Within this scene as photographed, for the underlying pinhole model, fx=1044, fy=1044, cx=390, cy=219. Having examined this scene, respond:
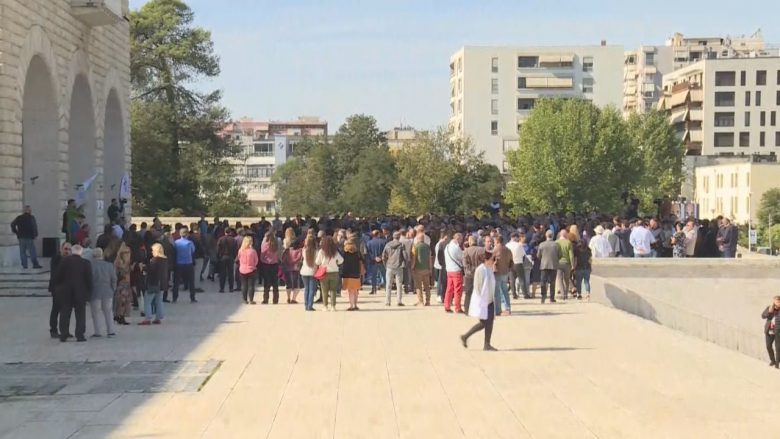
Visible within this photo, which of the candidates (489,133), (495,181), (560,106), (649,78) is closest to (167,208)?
(495,181)

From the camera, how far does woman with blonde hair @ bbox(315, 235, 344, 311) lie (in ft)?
67.5

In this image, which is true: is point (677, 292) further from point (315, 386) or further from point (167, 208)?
point (167, 208)

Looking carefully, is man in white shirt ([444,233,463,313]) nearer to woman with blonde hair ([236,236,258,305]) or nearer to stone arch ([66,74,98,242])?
woman with blonde hair ([236,236,258,305])

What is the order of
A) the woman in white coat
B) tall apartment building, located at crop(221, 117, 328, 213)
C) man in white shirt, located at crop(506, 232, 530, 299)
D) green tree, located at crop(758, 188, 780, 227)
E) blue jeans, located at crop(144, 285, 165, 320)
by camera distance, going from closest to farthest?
the woman in white coat
blue jeans, located at crop(144, 285, 165, 320)
man in white shirt, located at crop(506, 232, 530, 299)
green tree, located at crop(758, 188, 780, 227)
tall apartment building, located at crop(221, 117, 328, 213)

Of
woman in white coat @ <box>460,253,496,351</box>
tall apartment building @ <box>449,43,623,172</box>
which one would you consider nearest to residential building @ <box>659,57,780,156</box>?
tall apartment building @ <box>449,43,623,172</box>

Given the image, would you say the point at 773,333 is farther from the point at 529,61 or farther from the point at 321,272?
the point at 529,61

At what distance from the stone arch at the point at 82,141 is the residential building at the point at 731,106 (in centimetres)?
7405

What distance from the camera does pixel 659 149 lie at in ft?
273

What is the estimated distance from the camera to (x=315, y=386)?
1223 centimetres

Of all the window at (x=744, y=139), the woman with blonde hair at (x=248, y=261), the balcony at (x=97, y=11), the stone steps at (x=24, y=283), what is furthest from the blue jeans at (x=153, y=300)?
the window at (x=744, y=139)

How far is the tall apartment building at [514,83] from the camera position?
332ft

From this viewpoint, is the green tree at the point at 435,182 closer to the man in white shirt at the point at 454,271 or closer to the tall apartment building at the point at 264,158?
the man in white shirt at the point at 454,271

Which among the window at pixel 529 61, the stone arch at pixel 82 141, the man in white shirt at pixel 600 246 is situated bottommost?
the man in white shirt at pixel 600 246

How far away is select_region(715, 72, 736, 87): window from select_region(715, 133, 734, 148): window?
4.83m
